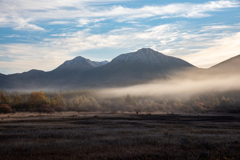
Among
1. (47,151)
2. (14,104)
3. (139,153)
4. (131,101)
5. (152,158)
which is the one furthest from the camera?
(131,101)

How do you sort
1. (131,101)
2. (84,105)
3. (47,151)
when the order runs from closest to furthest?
(47,151) → (84,105) → (131,101)

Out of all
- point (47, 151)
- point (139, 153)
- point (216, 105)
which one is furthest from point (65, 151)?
point (216, 105)

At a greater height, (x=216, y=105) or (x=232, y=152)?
(x=232, y=152)

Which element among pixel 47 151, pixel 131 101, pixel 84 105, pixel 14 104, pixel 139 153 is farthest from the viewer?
pixel 131 101

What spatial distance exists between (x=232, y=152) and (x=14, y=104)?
131846 mm

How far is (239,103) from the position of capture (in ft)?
485

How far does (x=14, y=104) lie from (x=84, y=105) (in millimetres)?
46888

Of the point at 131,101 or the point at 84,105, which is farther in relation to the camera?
the point at 131,101

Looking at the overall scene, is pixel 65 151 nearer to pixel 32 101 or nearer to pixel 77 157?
pixel 77 157

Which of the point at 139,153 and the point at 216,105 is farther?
the point at 216,105

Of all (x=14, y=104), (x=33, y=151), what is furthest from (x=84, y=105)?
(x=33, y=151)

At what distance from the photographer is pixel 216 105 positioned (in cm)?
15462

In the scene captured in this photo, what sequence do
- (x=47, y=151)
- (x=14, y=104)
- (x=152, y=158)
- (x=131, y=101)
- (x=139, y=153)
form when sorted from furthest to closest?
1. (x=131, y=101)
2. (x=14, y=104)
3. (x=47, y=151)
4. (x=139, y=153)
5. (x=152, y=158)

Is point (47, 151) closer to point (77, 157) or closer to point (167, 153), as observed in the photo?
point (77, 157)
